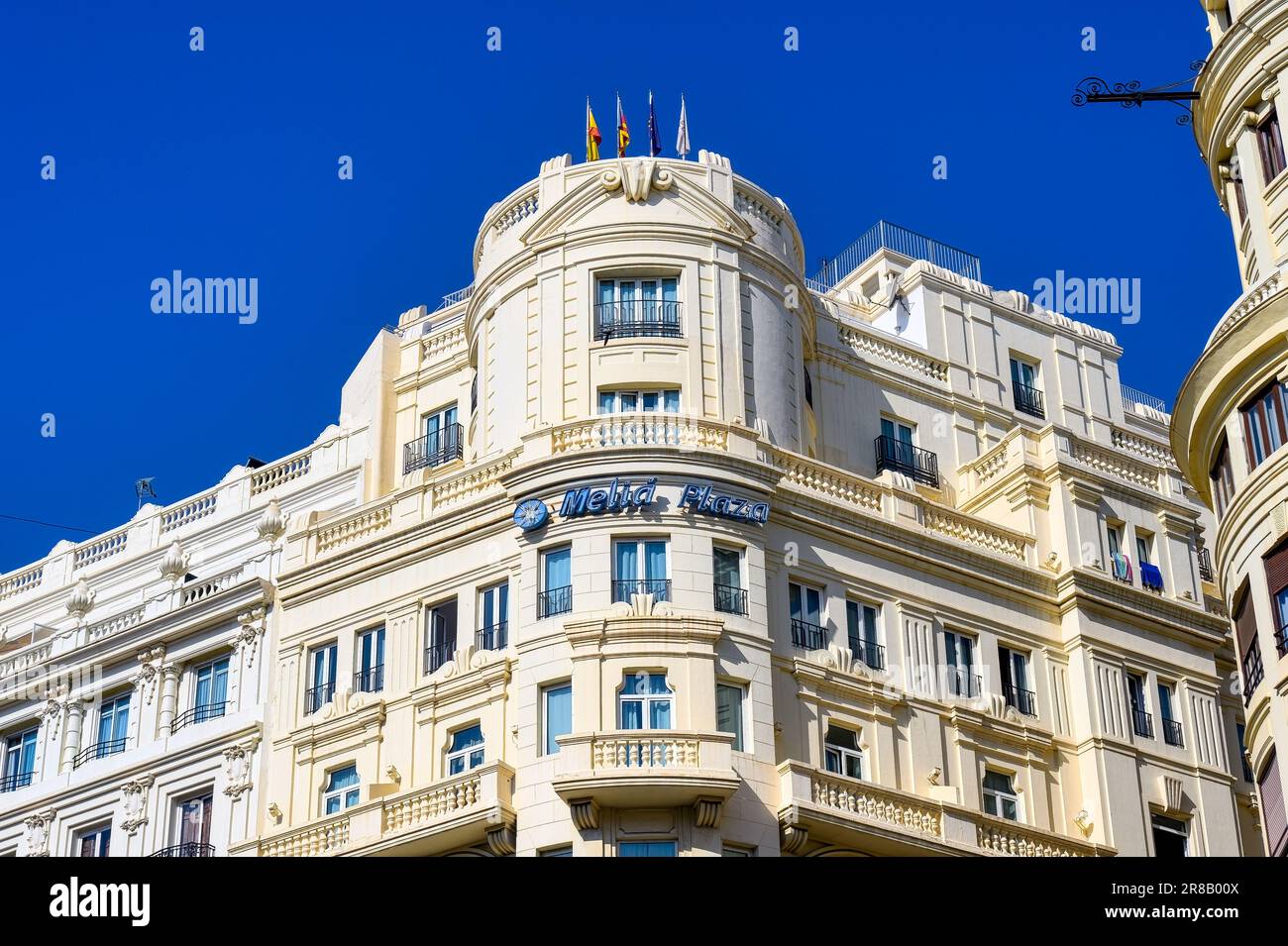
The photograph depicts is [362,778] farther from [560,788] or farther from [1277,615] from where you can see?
[1277,615]

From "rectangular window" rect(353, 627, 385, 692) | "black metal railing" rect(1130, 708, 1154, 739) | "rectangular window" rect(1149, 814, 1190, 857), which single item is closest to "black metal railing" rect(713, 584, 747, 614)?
"rectangular window" rect(353, 627, 385, 692)

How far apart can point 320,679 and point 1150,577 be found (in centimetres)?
2195

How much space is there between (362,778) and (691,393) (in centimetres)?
1217

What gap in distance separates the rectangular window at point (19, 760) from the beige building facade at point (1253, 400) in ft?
106

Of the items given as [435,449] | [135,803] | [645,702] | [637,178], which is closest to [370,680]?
[135,803]

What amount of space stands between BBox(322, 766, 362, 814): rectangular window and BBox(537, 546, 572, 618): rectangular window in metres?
6.31

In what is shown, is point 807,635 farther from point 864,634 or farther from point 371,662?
point 371,662

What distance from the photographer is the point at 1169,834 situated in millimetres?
60688

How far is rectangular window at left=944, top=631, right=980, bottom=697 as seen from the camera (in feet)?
197

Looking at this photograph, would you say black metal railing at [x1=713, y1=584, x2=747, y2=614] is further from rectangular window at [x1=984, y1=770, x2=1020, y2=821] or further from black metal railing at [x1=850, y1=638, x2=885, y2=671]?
rectangular window at [x1=984, y1=770, x2=1020, y2=821]

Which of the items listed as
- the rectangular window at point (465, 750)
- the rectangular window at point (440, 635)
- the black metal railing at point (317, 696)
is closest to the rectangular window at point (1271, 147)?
the rectangular window at point (440, 635)
